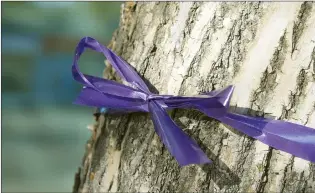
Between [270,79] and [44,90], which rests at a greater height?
[44,90]

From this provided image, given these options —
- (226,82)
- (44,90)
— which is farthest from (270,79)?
(44,90)

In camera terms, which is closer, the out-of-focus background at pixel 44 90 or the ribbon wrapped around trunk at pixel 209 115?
the ribbon wrapped around trunk at pixel 209 115

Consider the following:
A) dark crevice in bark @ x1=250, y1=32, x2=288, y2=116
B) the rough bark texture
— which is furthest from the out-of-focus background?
dark crevice in bark @ x1=250, y1=32, x2=288, y2=116

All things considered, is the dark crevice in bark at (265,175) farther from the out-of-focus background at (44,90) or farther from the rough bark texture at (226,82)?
the out-of-focus background at (44,90)

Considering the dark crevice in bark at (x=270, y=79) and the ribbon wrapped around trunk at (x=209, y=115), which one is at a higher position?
the dark crevice in bark at (x=270, y=79)

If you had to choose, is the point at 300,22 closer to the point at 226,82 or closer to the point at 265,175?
the point at 226,82

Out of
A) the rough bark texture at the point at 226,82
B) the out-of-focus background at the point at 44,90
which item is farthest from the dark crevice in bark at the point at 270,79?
the out-of-focus background at the point at 44,90
